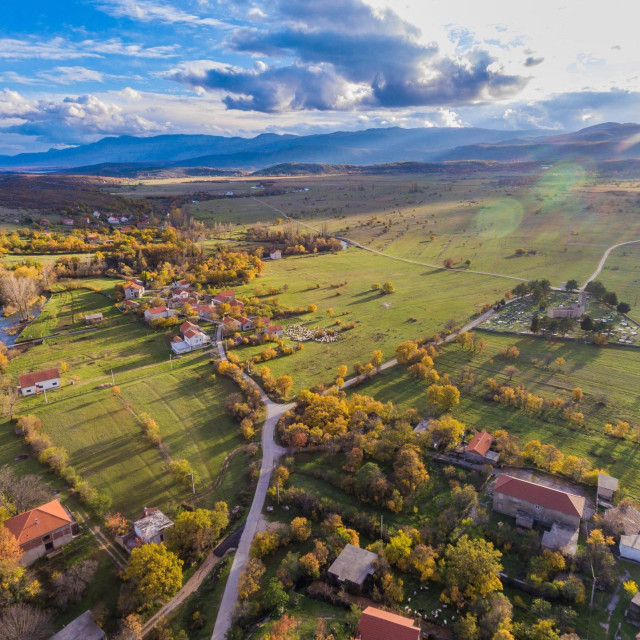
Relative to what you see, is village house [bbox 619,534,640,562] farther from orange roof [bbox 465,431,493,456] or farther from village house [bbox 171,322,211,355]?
village house [bbox 171,322,211,355]

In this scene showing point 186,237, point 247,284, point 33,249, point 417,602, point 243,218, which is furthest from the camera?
point 243,218

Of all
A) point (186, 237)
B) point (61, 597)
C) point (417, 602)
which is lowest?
point (417, 602)

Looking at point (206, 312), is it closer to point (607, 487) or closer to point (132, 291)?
point (132, 291)

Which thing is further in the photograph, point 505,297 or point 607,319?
point 505,297

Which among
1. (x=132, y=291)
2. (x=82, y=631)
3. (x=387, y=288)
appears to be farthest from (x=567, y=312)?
(x=132, y=291)

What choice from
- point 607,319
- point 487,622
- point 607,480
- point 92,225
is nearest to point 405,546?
point 487,622

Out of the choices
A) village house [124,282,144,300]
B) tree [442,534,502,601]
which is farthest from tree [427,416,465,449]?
village house [124,282,144,300]

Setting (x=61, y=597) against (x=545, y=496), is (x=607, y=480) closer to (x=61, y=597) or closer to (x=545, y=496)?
(x=545, y=496)
